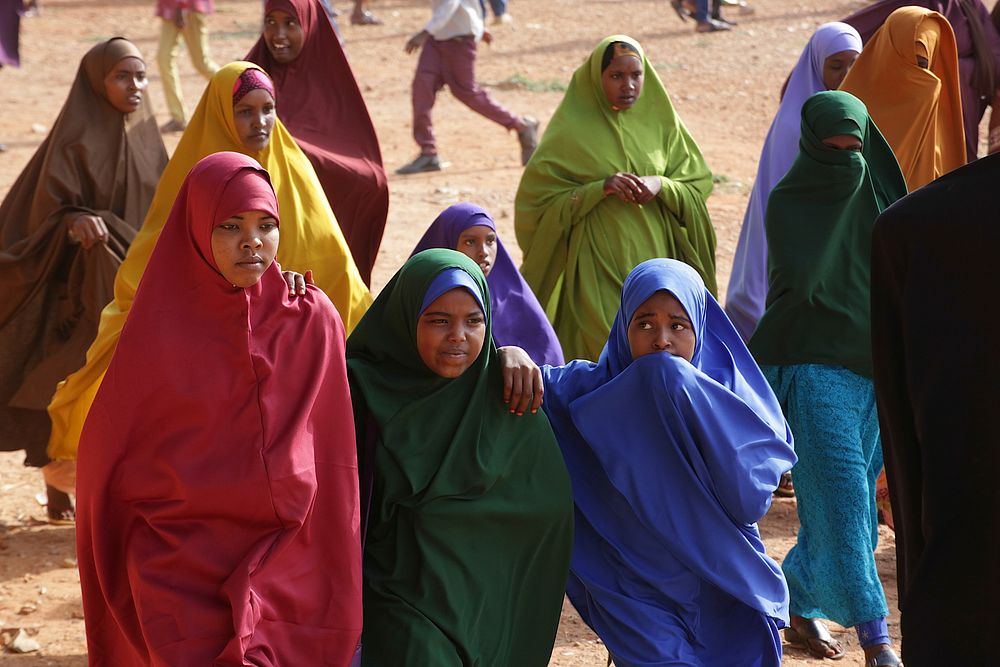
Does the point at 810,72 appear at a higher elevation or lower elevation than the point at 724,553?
higher

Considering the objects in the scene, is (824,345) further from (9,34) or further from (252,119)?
(9,34)

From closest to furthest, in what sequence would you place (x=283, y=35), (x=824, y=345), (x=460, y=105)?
(x=824, y=345), (x=283, y=35), (x=460, y=105)

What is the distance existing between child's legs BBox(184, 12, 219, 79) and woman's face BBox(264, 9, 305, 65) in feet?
22.1

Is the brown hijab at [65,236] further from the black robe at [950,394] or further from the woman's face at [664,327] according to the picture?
the black robe at [950,394]

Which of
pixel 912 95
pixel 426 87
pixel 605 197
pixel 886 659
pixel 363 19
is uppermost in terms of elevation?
pixel 912 95

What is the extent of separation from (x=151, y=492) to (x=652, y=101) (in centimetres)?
356

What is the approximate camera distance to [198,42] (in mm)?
13500

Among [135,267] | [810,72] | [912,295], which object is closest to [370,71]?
[810,72]

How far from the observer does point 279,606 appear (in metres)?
3.70

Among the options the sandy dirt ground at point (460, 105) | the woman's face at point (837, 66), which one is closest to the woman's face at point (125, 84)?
the sandy dirt ground at point (460, 105)

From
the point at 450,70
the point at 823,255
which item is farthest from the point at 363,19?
the point at 823,255

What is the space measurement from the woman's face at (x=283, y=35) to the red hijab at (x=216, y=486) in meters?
3.22

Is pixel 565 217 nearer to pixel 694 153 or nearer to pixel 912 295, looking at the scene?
pixel 694 153

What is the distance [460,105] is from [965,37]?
768 cm
